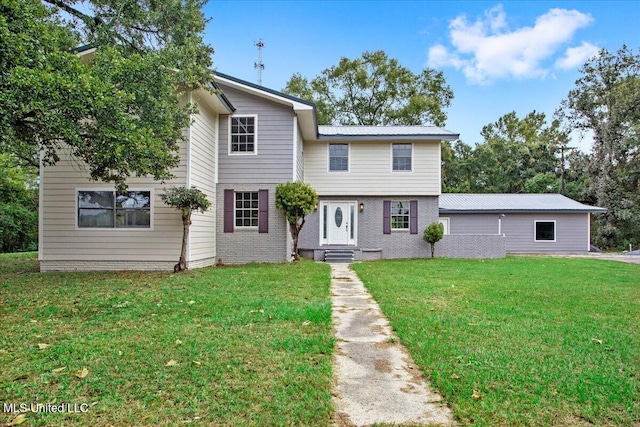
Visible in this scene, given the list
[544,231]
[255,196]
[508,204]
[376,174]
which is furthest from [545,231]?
[255,196]

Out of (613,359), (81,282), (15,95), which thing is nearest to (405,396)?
(613,359)

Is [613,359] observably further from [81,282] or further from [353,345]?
[81,282]

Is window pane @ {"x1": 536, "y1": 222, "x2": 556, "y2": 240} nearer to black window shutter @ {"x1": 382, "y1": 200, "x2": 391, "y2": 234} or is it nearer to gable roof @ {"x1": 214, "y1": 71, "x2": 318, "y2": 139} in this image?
black window shutter @ {"x1": 382, "y1": 200, "x2": 391, "y2": 234}

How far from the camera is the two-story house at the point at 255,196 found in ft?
33.4

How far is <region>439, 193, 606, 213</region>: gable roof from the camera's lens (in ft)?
61.8

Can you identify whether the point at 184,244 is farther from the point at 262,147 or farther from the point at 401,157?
the point at 401,157

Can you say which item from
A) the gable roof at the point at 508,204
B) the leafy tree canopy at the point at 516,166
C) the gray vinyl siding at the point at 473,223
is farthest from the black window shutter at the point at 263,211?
the leafy tree canopy at the point at 516,166

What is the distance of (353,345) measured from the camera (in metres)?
4.11

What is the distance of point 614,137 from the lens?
78.3 feet

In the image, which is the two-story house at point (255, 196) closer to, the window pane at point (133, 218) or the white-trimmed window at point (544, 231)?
the window pane at point (133, 218)

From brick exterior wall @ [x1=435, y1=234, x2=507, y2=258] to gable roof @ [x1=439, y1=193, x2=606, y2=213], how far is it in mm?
3640

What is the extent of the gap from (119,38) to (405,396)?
9.87 metres

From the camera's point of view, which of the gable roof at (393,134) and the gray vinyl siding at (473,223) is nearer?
the gable roof at (393,134)

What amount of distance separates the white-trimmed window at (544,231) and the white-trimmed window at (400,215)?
842cm
